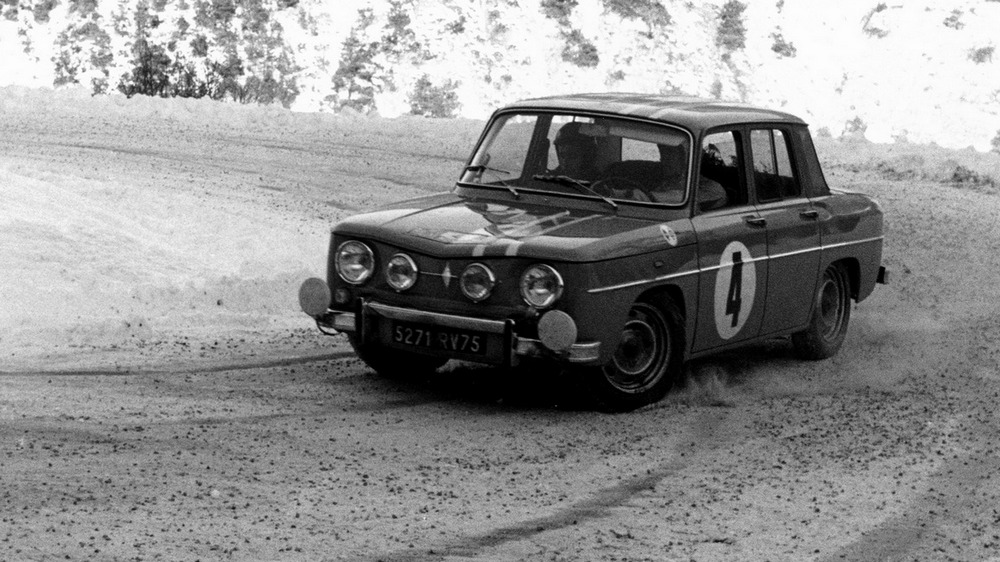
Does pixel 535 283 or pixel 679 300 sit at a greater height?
pixel 535 283

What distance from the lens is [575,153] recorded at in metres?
8.56

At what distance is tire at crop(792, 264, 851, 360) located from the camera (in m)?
9.62

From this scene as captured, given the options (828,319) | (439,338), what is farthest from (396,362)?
(828,319)

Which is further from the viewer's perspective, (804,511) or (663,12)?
(663,12)

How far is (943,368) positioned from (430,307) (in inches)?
145

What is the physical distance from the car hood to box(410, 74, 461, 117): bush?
2415 centimetres

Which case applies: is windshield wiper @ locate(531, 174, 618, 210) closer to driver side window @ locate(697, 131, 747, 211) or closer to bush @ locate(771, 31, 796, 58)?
driver side window @ locate(697, 131, 747, 211)

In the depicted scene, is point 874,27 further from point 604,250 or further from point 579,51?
point 604,250

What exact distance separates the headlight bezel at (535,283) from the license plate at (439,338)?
11.6 inches

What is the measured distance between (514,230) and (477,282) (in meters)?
0.38

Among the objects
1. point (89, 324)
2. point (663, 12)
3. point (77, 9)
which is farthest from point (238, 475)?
point (663, 12)

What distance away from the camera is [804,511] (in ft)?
20.2

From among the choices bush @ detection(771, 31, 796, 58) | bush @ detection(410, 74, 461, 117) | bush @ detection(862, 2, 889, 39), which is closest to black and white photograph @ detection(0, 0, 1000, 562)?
bush @ detection(410, 74, 461, 117)

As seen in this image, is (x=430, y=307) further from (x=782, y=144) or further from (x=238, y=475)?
(x=782, y=144)
